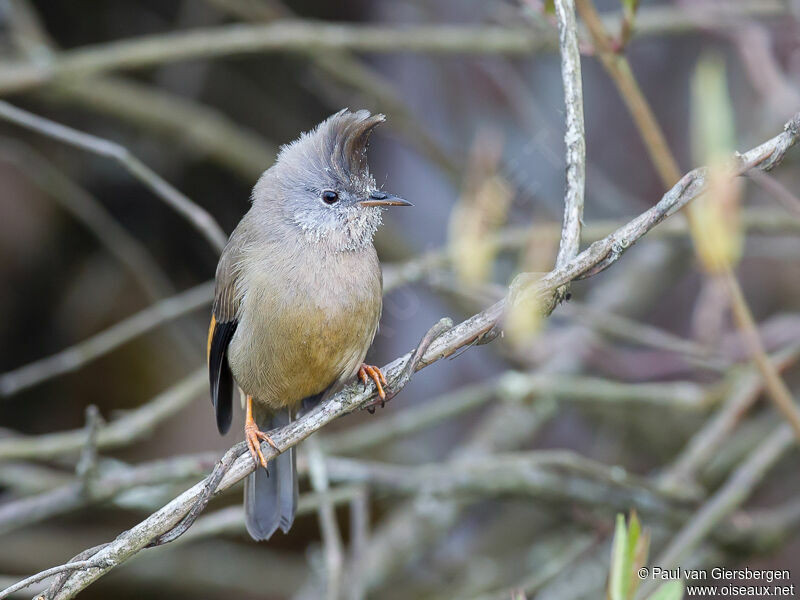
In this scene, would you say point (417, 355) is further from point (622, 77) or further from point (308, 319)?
point (622, 77)

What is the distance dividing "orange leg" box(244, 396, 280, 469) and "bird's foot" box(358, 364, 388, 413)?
299 millimetres

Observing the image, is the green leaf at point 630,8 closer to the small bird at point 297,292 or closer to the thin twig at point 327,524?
the small bird at point 297,292

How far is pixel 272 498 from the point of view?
3.25 metres

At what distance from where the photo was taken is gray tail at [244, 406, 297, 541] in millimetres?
3201

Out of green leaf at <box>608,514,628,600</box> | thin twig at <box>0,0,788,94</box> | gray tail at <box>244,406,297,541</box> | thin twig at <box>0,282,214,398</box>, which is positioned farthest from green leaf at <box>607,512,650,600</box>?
thin twig at <box>0,0,788,94</box>

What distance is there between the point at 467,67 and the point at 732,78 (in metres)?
1.73

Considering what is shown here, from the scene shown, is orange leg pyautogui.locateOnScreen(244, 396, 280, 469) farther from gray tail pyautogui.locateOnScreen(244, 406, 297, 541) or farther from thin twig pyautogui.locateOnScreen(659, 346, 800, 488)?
thin twig pyautogui.locateOnScreen(659, 346, 800, 488)

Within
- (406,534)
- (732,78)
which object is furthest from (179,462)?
(732,78)

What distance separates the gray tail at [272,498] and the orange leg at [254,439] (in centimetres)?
20

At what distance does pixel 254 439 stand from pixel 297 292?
0.48 m

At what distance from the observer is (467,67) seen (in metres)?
6.39

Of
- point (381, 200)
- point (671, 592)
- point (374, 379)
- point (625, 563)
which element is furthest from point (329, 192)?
point (671, 592)

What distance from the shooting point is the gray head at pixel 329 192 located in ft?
10.1

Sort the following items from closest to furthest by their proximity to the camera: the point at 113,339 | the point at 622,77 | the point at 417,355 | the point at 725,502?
the point at 417,355, the point at 622,77, the point at 725,502, the point at 113,339
